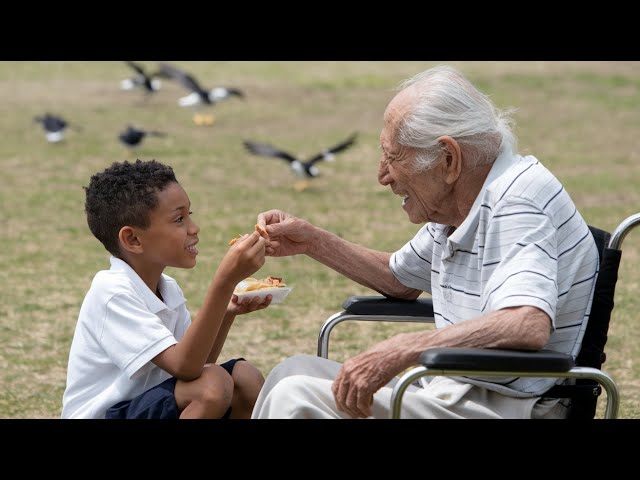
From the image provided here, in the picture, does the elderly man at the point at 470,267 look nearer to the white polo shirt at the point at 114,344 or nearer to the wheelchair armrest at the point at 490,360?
the wheelchair armrest at the point at 490,360

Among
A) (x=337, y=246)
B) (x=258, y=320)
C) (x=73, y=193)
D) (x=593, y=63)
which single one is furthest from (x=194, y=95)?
(x=337, y=246)

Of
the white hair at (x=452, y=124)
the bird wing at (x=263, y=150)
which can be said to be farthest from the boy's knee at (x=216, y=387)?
the bird wing at (x=263, y=150)

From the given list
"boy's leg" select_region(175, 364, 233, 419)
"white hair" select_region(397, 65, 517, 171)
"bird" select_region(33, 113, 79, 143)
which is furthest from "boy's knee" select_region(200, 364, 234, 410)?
"bird" select_region(33, 113, 79, 143)

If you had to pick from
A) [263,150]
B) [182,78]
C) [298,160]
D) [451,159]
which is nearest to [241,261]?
[451,159]

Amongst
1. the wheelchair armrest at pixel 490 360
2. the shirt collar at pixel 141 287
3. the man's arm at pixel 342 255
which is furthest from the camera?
the man's arm at pixel 342 255

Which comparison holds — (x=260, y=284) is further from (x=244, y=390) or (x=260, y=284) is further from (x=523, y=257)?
(x=523, y=257)

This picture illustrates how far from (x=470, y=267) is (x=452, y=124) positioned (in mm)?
405

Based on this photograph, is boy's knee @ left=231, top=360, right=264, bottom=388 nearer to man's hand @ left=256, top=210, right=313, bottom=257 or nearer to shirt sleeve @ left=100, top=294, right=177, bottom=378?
shirt sleeve @ left=100, top=294, right=177, bottom=378

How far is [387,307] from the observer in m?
3.55

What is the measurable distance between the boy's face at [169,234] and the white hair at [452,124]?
69 centimetres

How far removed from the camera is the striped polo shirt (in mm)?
2732

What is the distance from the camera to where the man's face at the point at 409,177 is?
9.91 ft

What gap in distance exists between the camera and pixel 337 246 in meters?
3.63

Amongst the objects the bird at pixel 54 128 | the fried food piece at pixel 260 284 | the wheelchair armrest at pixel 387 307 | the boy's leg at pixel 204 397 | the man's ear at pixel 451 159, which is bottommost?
the bird at pixel 54 128
